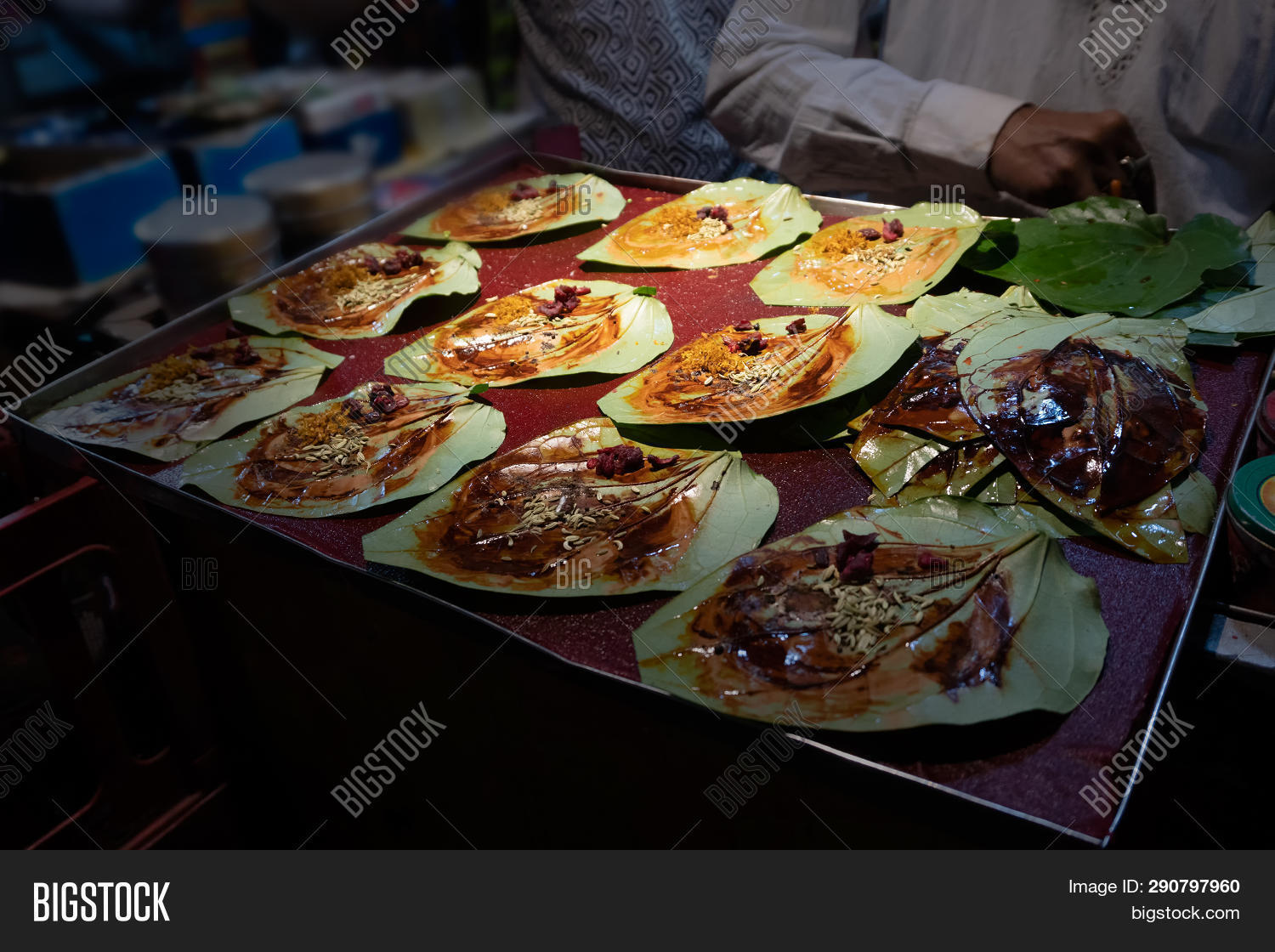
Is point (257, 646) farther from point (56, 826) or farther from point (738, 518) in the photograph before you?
point (738, 518)

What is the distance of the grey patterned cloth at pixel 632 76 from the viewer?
9.29 ft

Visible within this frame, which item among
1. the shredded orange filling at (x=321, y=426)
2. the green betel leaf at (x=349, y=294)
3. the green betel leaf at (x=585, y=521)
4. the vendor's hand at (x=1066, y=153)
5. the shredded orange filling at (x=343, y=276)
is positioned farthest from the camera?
the vendor's hand at (x=1066, y=153)

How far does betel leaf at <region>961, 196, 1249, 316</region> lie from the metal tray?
22 cm

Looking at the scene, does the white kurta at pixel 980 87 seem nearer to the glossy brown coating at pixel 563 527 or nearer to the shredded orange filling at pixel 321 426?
the glossy brown coating at pixel 563 527

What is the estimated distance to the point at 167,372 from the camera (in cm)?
160

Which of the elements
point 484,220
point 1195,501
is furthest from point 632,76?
point 1195,501

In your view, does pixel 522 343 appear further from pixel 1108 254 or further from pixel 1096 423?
pixel 1108 254

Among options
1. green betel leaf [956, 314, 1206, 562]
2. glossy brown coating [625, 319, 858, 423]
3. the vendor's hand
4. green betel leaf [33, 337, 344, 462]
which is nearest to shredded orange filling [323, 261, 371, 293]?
green betel leaf [33, 337, 344, 462]

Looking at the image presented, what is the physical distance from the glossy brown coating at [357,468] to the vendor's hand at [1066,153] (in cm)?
154

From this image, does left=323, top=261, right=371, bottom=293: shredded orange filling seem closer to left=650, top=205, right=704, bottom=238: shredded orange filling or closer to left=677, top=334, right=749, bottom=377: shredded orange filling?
left=650, top=205, right=704, bottom=238: shredded orange filling

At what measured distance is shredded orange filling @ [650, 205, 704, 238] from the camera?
201 centimetres

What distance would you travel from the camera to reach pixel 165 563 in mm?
1538

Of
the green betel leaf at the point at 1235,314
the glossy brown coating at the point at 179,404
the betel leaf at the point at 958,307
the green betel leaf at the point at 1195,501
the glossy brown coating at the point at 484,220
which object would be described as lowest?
the glossy brown coating at the point at 179,404

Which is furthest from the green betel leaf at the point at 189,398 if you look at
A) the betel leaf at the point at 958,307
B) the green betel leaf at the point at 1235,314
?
the green betel leaf at the point at 1235,314
